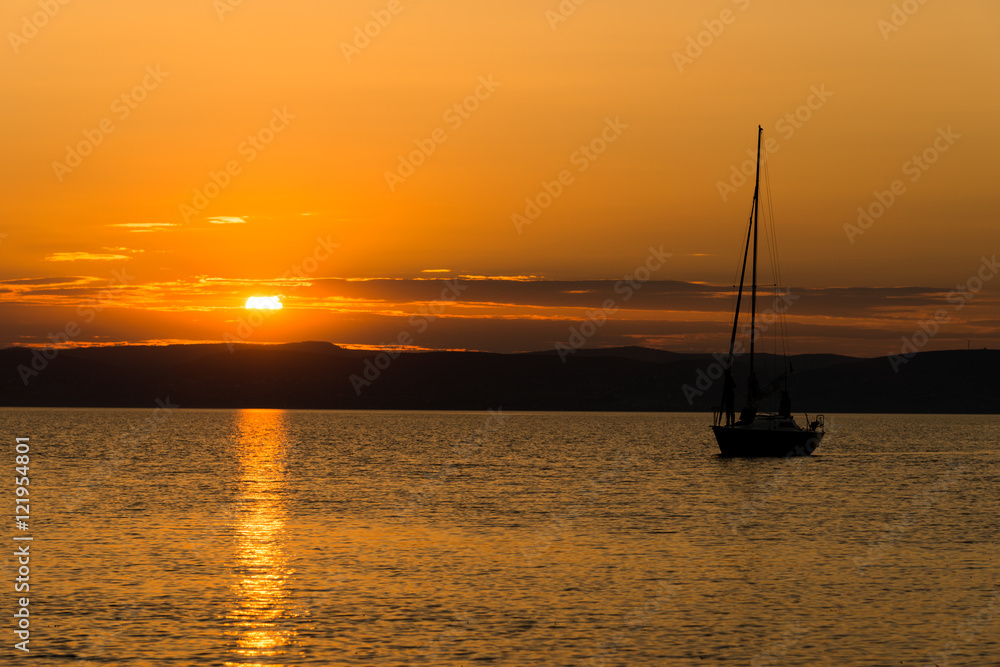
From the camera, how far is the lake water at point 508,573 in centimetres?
2464

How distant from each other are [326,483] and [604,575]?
4044cm

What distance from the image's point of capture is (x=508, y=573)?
33906 mm

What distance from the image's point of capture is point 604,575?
33.9 metres

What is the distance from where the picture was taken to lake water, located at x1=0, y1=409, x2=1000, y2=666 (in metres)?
24.6

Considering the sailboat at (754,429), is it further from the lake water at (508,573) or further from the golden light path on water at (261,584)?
the golden light path on water at (261,584)

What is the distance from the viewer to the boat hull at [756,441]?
3280 inches


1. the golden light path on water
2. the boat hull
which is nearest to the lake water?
the golden light path on water

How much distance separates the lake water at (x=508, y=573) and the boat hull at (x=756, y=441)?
10272mm

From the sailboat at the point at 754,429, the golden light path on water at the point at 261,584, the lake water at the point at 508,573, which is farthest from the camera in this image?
the sailboat at the point at 754,429

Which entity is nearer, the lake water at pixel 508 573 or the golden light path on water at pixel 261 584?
the golden light path on water at pixel 261 584

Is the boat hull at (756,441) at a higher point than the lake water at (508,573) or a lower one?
higher

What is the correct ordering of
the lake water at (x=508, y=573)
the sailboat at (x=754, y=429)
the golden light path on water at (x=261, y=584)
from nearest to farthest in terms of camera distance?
1. the golden light path on water at (x=261, y=584)
2. the lake water at (x=508, y=573)
3. the sailboat at (x=754, y=429)

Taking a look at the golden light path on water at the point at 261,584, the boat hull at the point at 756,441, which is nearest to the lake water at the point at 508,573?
the golden light path on water at the point at 261,584

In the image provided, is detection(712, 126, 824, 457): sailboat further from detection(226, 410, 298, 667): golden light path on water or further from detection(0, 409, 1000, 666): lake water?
detection(226, 410, 298, 667): golden light path on water
